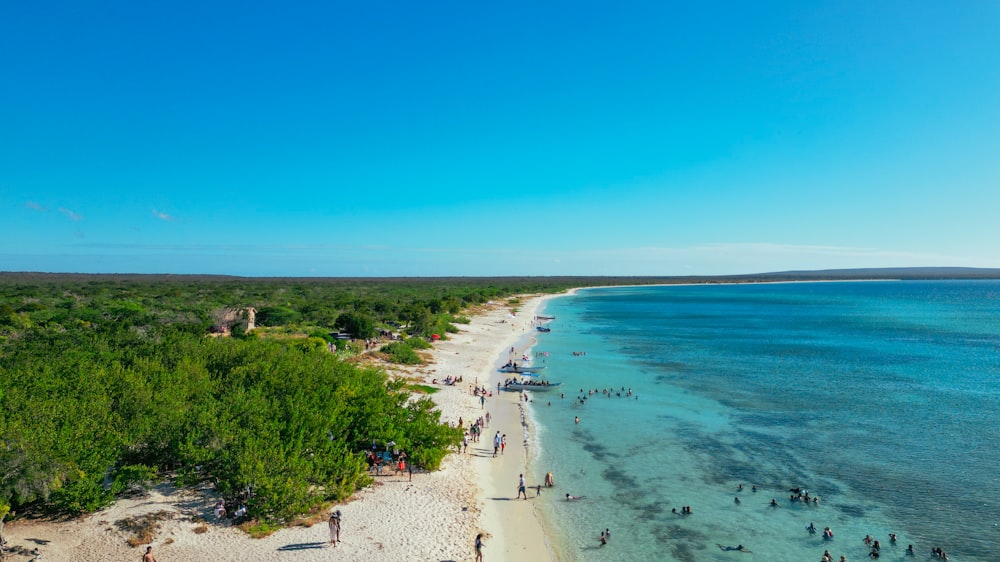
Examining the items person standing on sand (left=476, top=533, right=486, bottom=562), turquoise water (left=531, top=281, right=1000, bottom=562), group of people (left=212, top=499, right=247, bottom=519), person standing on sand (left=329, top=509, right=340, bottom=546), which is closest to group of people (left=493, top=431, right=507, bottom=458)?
turquoise water (left=531, top=281, right=1000, bottom=562)

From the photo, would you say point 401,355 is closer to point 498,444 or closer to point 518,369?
point 518,369

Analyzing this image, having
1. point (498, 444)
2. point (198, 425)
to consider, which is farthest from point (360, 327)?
point (198, 425)

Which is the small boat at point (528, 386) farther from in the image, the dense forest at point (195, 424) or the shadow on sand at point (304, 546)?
the shadow on sand at point (304, 546)

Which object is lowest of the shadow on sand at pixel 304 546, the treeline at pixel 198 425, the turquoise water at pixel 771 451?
the turquoise water at pixel 771 451

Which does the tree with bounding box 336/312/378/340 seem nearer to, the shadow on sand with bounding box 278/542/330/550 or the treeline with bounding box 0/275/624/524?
the treeline with bounding box 0/275/624/524

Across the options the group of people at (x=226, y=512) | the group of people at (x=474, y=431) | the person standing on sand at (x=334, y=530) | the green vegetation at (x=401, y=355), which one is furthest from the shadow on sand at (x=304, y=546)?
the green vegetation at (x=401, y=355)

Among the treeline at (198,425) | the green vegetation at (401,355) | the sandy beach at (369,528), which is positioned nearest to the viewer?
the sandy beach at (369,528)

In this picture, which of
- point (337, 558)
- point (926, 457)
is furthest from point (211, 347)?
point (926, 457)
